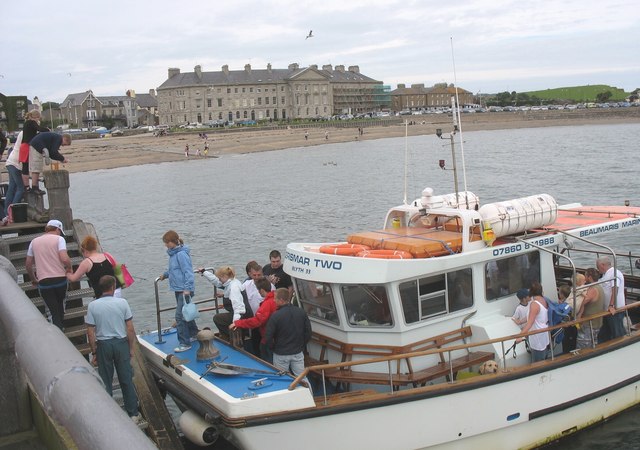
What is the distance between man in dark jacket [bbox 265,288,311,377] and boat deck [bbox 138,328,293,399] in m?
0.26

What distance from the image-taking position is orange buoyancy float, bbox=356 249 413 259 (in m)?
10.1

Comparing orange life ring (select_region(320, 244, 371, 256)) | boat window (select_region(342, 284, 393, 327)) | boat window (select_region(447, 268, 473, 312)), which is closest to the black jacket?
boat window (select_region(342, 284, 393, 327))

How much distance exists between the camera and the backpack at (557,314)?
10898mm

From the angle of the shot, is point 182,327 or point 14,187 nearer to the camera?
point 182,327

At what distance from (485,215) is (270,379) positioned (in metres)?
4.49

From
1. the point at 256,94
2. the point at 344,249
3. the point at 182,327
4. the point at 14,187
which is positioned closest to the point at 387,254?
the point at 344,249

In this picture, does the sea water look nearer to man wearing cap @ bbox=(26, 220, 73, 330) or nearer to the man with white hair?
the man with white hair

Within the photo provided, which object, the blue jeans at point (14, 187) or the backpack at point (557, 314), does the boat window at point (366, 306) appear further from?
the blue jeans at point (14, 187)

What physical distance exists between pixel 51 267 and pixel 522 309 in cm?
724

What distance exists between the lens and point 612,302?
1161 centimetres

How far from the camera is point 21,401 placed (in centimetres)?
451

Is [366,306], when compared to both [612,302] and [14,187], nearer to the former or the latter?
[612,302]

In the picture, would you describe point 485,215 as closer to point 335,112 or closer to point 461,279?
point 461,279

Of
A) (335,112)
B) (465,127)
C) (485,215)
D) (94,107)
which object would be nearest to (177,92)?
(94,107)
